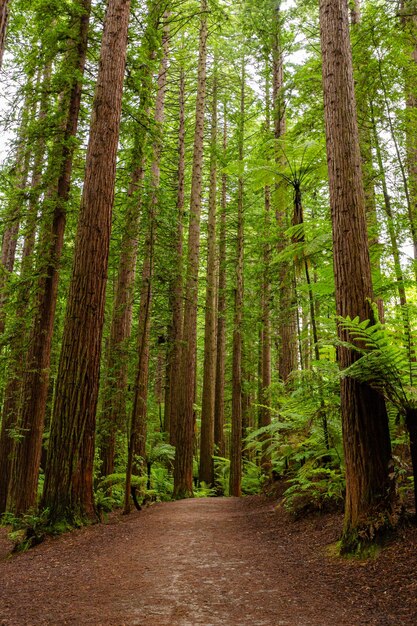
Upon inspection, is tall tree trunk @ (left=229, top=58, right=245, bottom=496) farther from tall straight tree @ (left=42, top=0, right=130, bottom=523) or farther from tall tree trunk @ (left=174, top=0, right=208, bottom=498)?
tall straight tree @ (left=42, top=0, right=130, bottom=523)

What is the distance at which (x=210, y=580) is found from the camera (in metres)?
3.89

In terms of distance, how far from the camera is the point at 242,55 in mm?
18984

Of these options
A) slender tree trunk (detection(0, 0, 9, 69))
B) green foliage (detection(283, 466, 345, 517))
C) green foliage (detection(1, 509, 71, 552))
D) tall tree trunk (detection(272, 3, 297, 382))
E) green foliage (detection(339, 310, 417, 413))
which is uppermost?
tall tree trunk (detection(272, 3, 297, 382))

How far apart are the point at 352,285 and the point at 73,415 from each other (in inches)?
181

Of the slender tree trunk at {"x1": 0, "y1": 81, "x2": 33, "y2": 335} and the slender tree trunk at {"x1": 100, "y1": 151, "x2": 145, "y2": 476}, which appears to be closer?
the slender tree trunk at {"x1": 0, "y1": 81, "x2": 33, "y2": 335}

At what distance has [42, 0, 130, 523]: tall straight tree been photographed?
6.62 meters

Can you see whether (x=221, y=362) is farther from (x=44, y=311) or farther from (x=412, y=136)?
(x=412, y=136)

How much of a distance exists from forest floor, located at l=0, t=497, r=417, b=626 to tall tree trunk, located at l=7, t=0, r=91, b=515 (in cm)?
286

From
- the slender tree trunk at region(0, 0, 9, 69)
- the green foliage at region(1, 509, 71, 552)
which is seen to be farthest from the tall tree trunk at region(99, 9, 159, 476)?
the slender tree trunk at region(0, 0, 9, 69)

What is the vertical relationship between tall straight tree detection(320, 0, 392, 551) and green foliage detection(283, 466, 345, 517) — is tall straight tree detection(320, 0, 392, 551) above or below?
above

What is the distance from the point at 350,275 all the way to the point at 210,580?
11.0 feet

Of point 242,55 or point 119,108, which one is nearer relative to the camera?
point 119,108

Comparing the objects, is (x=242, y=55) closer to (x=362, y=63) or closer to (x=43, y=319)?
(x=362, y=63)

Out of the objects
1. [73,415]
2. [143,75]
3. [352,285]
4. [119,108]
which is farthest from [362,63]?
[73,415]
